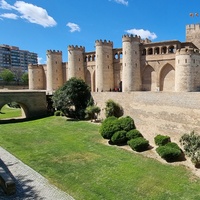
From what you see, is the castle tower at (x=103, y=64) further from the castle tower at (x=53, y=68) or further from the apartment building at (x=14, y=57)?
the apartment building at (x=14, y=57)

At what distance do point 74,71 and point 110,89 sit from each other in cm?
821

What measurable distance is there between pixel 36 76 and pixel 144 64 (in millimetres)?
27006

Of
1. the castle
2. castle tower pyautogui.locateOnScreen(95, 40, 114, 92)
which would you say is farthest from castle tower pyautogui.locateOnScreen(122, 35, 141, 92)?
castle tower pyautogui.locateOnScreen(95, 40, 114, 92)

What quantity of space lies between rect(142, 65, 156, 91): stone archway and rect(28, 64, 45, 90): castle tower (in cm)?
2628

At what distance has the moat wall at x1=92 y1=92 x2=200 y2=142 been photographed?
1873 cm

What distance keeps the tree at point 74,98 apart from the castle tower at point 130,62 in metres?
6.17

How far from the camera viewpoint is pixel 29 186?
43.1 feet

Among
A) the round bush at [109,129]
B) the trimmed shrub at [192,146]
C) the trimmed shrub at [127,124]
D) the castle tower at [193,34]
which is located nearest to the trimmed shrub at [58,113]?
the round bush at [109,129]

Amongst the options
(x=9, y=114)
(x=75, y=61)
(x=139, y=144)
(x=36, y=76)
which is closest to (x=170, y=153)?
(x=139, y=144)

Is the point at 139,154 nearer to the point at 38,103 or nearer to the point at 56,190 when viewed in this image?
the point at 56,190

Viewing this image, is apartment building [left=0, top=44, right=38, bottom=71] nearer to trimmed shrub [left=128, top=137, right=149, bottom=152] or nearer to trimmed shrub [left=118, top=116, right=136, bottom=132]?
trimmed shrub [left=118, top=116, right=136, bottom=132]

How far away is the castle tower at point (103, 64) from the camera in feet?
124

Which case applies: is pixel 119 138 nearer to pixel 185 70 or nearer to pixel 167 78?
pixel 185 70

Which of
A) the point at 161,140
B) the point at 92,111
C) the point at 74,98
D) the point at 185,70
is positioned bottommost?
the point at 161,140
